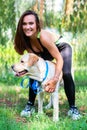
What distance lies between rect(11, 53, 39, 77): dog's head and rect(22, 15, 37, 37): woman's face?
0.24 meters

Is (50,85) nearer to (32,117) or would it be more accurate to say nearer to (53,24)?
(32,117)

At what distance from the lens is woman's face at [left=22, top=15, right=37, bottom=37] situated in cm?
404

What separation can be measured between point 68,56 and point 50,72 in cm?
34

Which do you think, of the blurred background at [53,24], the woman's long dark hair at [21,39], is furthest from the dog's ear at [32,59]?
the blurred background at [53,24]

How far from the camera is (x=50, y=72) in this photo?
404 cm

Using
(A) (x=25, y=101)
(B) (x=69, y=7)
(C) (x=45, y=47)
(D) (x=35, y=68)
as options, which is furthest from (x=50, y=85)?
(B) (x=69, y=7)

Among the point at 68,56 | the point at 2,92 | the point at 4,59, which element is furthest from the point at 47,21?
the point at 68,56

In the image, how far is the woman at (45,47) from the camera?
3.98 m

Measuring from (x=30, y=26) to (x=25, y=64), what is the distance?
1.25 feet

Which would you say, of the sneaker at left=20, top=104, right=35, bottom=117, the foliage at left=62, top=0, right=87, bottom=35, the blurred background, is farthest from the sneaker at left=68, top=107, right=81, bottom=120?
the foliage at left=62, top=0, right=87, bottom=35

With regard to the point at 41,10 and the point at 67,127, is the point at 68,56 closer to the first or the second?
the point at 67,127

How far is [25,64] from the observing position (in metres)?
3.91

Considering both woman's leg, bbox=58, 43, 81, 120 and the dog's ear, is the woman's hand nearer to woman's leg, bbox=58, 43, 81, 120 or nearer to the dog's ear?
the dog's ear

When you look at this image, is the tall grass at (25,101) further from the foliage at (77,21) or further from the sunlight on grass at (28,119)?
the foliage at (77,21)
